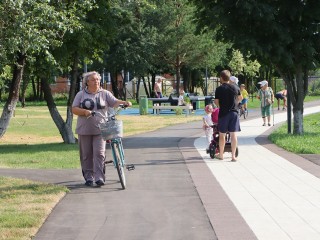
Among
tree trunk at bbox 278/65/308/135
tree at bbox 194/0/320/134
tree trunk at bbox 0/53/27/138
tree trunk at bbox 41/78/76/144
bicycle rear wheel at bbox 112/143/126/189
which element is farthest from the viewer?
tree trunk at bbox 41/78/76/144

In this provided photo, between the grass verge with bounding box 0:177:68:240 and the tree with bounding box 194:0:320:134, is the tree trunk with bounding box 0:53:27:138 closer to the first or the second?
the tree with bounding box 194:0:320:134

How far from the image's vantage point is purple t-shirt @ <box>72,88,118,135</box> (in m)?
11.2

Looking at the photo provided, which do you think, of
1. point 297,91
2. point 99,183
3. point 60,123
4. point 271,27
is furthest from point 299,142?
point 99,183

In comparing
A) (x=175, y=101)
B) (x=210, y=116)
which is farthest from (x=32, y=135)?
(x=175, y=101)

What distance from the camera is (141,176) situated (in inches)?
490

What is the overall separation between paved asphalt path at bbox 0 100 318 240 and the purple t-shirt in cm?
85

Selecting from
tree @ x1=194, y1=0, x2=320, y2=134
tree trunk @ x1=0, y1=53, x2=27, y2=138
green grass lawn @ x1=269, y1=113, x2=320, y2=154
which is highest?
tree @ x1=194, y1=0, x2=320, y2=134

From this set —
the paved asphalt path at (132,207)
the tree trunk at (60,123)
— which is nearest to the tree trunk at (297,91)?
the tree trunk at (60,123)

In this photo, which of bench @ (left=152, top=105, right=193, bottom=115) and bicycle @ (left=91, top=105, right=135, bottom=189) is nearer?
bicycle @ (left=91, top=105, right=135, bottom=189)

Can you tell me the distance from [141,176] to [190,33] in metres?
43.3

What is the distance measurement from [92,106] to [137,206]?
8.07 feet

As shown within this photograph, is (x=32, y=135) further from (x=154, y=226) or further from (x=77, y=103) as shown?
(x=154, y=226)

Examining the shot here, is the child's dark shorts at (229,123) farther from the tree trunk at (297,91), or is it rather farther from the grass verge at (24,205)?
the tree trunk at (297,91)

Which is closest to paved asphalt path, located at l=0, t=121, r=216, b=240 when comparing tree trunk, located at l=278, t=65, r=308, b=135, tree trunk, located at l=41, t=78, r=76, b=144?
tree trunk, located at l=278, t=65, r=308, b=135
